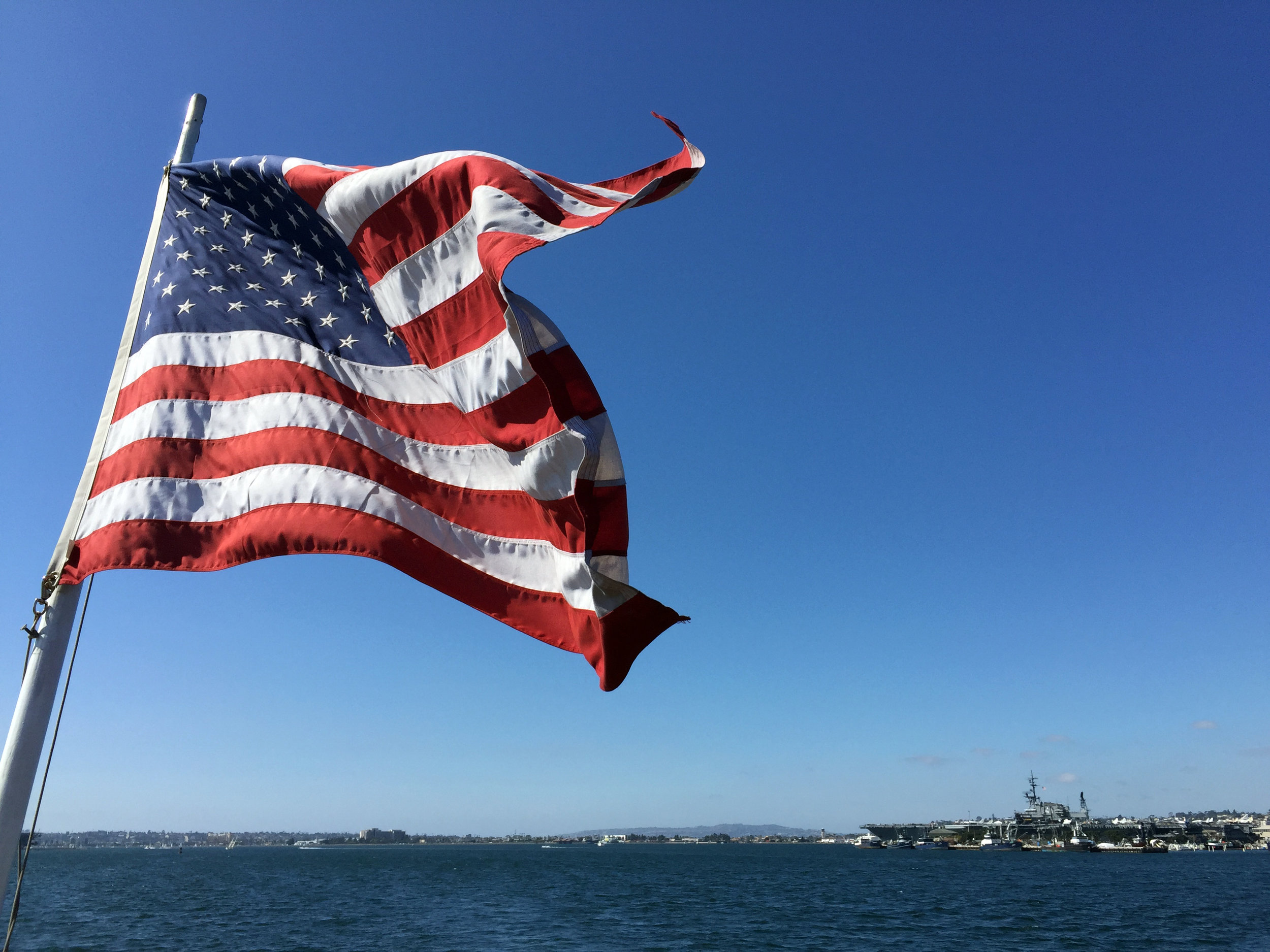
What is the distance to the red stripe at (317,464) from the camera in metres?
6.26

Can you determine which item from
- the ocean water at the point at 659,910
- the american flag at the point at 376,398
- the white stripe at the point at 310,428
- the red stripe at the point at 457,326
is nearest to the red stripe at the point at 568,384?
the american flag at the point at 376,398

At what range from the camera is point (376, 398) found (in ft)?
22.2

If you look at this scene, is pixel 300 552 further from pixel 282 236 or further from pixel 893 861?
pixel 893 861

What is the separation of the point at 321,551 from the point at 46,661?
5.56ft

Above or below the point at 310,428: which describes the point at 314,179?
above

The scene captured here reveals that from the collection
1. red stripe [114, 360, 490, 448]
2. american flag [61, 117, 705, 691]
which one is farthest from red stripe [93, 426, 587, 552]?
red stripe [114, 360, 490, 448]

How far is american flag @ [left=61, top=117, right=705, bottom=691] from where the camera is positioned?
5.71m

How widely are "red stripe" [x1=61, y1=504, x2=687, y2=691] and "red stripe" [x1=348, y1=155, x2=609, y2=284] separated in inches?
75.9

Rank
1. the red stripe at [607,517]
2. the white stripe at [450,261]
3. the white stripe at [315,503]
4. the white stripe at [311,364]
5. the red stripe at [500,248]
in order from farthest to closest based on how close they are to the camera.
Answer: the white stripe at [311,364] < the white stripe at [315,503] < the white stripe at [450,261] < the red stripe at [500,248] < the red stripe at [607,517]

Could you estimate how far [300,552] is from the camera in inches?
241

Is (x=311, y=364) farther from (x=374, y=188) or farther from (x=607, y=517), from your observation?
(x=607, y=517)

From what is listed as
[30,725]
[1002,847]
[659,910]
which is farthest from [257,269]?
[1002,847]

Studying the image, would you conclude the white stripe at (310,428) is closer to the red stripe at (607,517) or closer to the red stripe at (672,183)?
the red stripe at (607,517)

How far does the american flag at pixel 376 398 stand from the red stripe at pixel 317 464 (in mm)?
15
